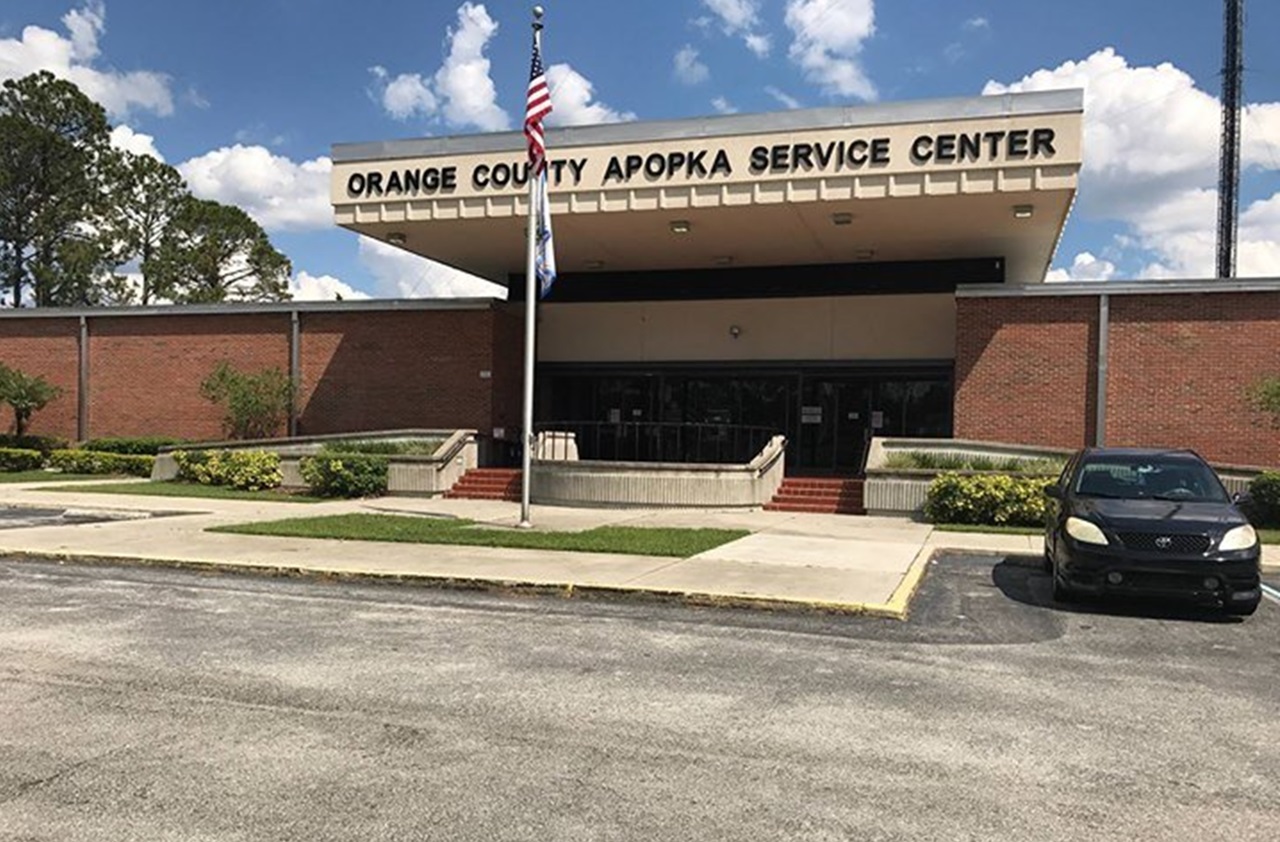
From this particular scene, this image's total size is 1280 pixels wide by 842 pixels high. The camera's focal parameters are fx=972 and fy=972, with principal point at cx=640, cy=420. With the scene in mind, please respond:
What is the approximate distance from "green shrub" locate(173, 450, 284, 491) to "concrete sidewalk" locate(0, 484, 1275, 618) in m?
4.12

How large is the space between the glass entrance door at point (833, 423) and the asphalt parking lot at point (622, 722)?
15.3m

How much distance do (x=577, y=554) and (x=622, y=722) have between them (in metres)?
6.22

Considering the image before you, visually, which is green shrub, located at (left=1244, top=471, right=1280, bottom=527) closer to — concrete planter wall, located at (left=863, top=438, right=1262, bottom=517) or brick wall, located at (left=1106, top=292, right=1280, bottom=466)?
concrete planter wall, located at (left=863, top=438, right=1262, bottom=517)

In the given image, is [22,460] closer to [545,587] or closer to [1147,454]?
[545,587]

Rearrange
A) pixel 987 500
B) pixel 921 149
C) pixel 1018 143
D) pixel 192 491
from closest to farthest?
pixel 987 500
pixel 1018 143
pixel 921 149
pixel 192 491

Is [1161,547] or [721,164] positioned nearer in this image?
[1161,547]

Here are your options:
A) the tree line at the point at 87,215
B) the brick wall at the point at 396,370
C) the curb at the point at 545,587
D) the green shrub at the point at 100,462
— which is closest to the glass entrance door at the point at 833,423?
the brick wall at the point at 396,370

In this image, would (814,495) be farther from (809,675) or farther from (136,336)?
(136,336)

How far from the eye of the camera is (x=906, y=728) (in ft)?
Result: 17.5

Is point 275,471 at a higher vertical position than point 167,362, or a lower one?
lower

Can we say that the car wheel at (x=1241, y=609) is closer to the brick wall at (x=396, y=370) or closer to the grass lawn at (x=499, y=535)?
the grass lawn at (x=499, y=535)

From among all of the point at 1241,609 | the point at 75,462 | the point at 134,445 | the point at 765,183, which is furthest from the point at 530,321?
the point at 75,462

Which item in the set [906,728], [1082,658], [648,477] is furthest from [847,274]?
[906,728]

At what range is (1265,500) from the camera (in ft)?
52.2
